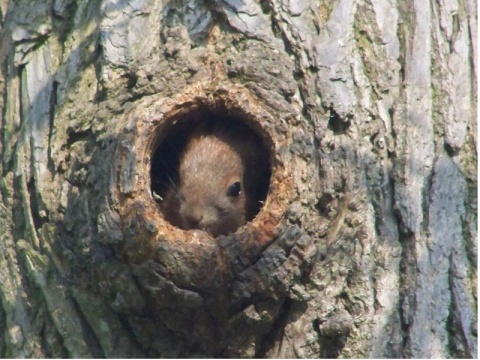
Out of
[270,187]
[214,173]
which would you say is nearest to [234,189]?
[214,173]

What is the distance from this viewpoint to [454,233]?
178 inches

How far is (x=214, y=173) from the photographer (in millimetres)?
5605

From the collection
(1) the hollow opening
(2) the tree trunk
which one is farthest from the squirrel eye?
(2) the tree trunk

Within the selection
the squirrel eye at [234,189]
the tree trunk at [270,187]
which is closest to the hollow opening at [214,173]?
the squirrel eye at [234,189]

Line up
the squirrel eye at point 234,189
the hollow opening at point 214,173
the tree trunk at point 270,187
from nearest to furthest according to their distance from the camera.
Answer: the tree trunk at point 270,187, the hollow opening at point 214,173, the squirrel eye at point 234,189

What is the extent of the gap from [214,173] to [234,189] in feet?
0.47

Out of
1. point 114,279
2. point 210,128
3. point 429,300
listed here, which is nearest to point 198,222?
point 210,128

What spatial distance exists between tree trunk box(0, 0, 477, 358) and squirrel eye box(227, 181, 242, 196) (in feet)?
2.68

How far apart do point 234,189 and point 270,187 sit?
42.0 inches

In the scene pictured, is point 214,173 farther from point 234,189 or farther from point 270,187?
point 270,187

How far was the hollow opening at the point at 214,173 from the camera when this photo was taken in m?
5.44

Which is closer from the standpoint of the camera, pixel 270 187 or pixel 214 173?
pixel 270 187

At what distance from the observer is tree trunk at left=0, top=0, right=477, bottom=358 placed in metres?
4.41

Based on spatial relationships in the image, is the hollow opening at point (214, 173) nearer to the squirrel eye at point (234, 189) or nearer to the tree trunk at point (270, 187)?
the squirrel eye at point (234, 189)
